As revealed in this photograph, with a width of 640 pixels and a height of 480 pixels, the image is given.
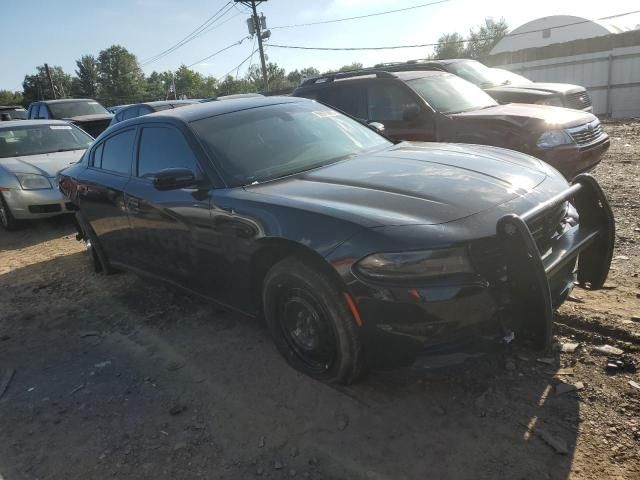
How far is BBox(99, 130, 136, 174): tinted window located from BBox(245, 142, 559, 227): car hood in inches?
66.6

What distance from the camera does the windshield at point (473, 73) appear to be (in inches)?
393

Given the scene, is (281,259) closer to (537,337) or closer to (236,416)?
(236,416)

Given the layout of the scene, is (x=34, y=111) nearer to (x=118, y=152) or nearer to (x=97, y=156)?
(x=97, y=156)

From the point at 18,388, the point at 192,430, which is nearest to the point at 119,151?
the point at 18,388

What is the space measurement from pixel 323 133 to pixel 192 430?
2.34 meters

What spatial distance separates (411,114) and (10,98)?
98.7m

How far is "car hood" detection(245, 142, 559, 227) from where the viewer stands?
2633mm

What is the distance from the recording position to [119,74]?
8694cm

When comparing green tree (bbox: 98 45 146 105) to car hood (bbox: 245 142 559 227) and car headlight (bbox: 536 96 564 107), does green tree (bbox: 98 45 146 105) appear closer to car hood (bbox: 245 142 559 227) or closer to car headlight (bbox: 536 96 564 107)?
car headlight (bbox: 536 96 564 107)

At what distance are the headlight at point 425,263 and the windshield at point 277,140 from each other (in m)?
1.29

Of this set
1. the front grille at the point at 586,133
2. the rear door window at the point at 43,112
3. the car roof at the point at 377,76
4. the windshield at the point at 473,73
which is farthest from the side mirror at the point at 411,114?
the rear door window at the point at 43,112

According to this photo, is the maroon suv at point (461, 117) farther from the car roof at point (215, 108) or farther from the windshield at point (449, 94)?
the car roof at point (215, 108)

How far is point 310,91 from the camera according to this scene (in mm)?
8094

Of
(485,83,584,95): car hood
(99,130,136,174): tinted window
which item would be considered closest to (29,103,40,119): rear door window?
(99,130,136,174): tinted window
